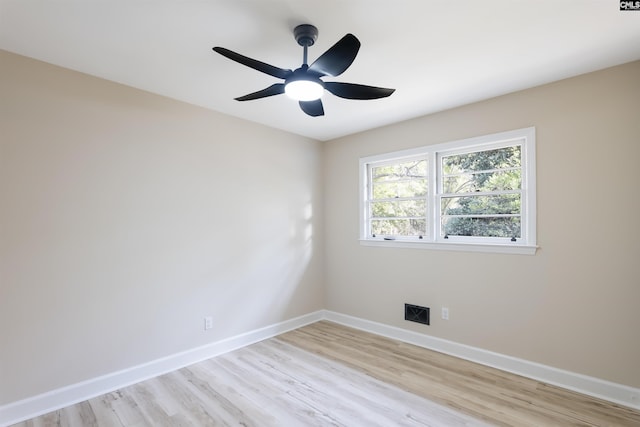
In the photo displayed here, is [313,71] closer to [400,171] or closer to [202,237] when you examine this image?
[202,237]

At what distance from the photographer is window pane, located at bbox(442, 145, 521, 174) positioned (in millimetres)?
2949

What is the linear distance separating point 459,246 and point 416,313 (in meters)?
0.92

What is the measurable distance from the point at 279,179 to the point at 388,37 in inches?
89.2

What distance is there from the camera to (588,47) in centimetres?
211

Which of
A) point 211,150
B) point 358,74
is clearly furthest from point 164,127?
point 358,74

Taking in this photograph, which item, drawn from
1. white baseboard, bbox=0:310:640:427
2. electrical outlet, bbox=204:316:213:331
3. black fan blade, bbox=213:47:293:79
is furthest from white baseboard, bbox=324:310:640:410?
black fan blade, bbox=213:47:293:79

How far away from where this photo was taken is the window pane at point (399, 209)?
361cm

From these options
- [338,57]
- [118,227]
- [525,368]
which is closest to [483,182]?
[525,368]

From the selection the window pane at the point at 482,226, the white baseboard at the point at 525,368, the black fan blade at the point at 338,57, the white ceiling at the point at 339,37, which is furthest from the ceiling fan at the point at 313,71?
the white baseboard at the point at 525,368

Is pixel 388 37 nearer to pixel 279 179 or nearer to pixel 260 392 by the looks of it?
pixel 279 179

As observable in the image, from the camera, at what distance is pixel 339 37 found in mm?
1984

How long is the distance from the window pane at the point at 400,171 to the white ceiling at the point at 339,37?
0.96 metres

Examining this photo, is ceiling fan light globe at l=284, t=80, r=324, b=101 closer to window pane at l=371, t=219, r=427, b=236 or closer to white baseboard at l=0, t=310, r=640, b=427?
window pane at l=371, t=219, r=427, b=236

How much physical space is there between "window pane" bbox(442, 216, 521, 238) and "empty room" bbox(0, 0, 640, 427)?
0.02m
